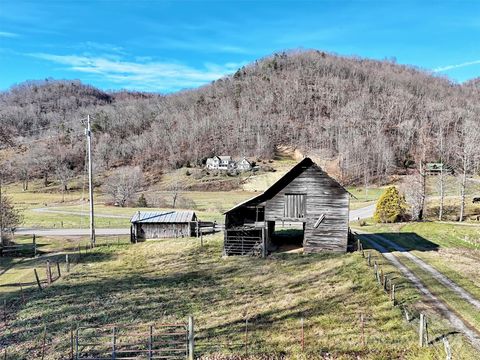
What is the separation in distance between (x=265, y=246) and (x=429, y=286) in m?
14.3

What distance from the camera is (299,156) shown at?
505ft

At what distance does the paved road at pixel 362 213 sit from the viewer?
6154cm

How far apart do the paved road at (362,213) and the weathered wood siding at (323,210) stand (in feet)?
91.7

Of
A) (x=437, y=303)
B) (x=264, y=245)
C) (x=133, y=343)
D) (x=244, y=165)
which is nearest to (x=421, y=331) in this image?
(x=437, y=303)

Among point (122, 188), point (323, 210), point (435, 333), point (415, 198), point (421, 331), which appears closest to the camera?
point (421, 331)

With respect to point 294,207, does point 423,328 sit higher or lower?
lower

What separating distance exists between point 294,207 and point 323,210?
245cm

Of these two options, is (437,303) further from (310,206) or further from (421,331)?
(310,206)

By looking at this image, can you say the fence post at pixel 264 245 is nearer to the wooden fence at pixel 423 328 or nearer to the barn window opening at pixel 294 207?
the barn window opening at pixel 294 207

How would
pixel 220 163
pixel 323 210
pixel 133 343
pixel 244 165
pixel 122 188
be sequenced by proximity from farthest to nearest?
pixel 220 163
pixel 244 165
pixel 122 188
pixel 323 210
pixel 133 343

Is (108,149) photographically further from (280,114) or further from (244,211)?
(244,211)

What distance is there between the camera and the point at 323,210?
33656mm

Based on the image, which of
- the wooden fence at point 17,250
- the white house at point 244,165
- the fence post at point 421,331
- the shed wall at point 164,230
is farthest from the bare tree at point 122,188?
the fence post at point 421,331

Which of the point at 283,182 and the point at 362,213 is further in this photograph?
the point at 362,213
